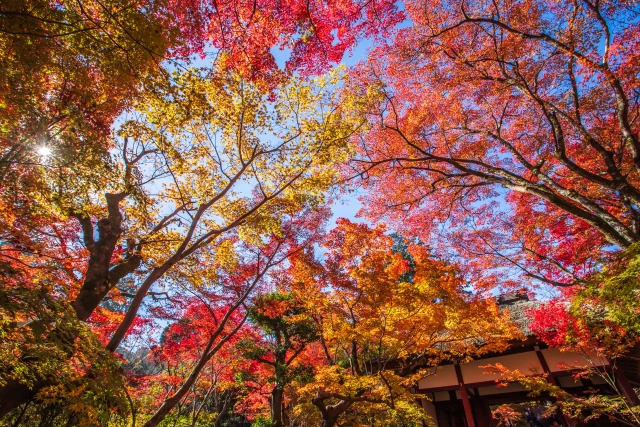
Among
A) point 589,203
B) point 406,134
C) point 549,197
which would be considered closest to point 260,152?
point 406,134

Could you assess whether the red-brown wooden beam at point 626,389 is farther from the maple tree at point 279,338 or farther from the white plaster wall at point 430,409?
the maple tree at point 279,338

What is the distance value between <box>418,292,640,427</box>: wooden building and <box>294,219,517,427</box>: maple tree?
1099 millimetres

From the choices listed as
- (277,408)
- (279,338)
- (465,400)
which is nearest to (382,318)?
(465,400)

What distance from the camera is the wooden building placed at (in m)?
7.84

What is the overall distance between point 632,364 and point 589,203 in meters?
7.48

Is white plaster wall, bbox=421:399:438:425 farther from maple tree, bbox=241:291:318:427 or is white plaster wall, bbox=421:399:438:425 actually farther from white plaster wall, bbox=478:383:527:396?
maple tree, bbox=241:291:318:427

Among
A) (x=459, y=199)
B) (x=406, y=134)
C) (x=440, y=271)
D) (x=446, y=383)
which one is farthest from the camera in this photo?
(x=446, y=383)

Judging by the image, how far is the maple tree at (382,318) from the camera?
6445mm

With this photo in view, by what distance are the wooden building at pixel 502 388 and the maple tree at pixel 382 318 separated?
1.10 metres

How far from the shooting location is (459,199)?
8516 mm

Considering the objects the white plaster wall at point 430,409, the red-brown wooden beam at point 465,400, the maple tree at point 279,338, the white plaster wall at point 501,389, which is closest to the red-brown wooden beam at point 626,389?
the white plaster wall at point 501,389

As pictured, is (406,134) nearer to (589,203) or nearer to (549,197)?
(549,197)

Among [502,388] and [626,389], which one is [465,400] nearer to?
[502,388]

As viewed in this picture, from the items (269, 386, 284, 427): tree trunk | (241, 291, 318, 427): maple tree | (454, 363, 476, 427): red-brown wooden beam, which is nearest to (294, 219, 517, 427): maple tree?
(454, 363, 476, 427): red-brown wooden beam
